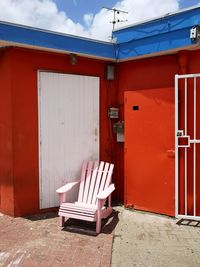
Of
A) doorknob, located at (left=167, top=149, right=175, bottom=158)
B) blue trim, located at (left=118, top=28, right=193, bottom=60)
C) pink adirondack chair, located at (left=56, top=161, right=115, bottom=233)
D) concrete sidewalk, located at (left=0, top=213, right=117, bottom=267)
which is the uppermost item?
blue trim, located at (left=118, top=28, right=193, bottom=60)

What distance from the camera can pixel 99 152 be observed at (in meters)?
5.28

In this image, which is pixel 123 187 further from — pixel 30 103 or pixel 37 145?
pixel 30 103

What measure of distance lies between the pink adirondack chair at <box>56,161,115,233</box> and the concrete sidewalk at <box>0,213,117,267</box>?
209 millimetres

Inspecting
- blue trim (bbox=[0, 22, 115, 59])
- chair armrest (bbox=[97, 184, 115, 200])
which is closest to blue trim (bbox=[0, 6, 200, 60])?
blue trim (bbox=[0, 22, 115, 59])

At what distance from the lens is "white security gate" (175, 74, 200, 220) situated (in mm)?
4328

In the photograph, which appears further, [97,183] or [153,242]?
[97,183]

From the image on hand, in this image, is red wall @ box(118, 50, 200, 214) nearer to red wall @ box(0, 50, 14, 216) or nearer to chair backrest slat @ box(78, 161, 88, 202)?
chair backrest slat @ box(78, 161, 88, 202)

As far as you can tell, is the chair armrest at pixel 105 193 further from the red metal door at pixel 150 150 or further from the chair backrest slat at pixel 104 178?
the red metal door at pixel 150 150

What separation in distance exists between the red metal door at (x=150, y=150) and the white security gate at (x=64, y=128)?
0.71 meters

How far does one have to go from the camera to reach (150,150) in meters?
4.65

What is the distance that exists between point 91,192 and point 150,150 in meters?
1.19

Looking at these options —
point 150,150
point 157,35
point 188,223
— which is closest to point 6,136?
point 150,150

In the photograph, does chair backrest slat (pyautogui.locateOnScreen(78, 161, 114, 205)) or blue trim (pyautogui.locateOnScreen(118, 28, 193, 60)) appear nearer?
blue trim (pyautogui.locateOnScreen(118, 28, 193, 60))

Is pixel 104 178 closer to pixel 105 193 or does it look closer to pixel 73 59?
pixel 105 193
